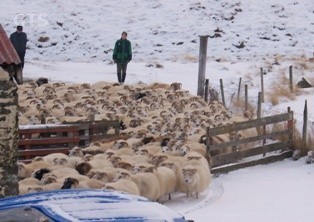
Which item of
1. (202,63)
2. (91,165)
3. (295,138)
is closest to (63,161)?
(91,165)

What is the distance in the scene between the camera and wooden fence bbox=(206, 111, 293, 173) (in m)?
14.0

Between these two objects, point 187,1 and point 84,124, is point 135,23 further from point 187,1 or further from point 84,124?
point 84,124

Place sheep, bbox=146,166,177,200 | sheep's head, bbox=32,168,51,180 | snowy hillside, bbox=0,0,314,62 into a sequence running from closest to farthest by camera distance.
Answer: sheep's head, bbox=32,168,51,180, sheep, bbox=146,166,177,200, snowy hillside, bbox=0,0,314,62

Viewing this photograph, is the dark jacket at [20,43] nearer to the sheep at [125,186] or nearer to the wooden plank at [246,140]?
the wooden plank at [246,140]

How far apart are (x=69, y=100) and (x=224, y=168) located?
6.48 m

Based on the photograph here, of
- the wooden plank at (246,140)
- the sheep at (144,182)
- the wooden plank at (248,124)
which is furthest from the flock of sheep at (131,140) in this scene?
the wooden plank at (248,124)

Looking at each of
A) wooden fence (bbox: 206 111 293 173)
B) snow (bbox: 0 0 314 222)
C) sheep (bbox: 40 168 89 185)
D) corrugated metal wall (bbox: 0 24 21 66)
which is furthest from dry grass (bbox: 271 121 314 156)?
corrugated metal wall (bbox: 0 24 21 66)

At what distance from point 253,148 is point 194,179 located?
3.67 meters

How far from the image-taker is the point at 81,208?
4773 millimetres

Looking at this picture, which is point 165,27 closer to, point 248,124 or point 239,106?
point 239,106

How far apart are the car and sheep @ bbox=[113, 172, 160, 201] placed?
5533 mm

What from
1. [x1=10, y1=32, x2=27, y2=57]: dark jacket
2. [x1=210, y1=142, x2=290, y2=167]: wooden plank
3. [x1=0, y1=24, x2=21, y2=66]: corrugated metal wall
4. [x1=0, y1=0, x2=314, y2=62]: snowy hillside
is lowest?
[x1=210, y1=142, x2=290, y2=167]: wooden plank

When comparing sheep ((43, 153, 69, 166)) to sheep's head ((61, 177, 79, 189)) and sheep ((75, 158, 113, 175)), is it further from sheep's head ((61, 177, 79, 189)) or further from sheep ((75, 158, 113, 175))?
sheep's head ((61, 177, 79, 189))

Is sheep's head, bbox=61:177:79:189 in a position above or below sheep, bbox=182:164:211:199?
above
